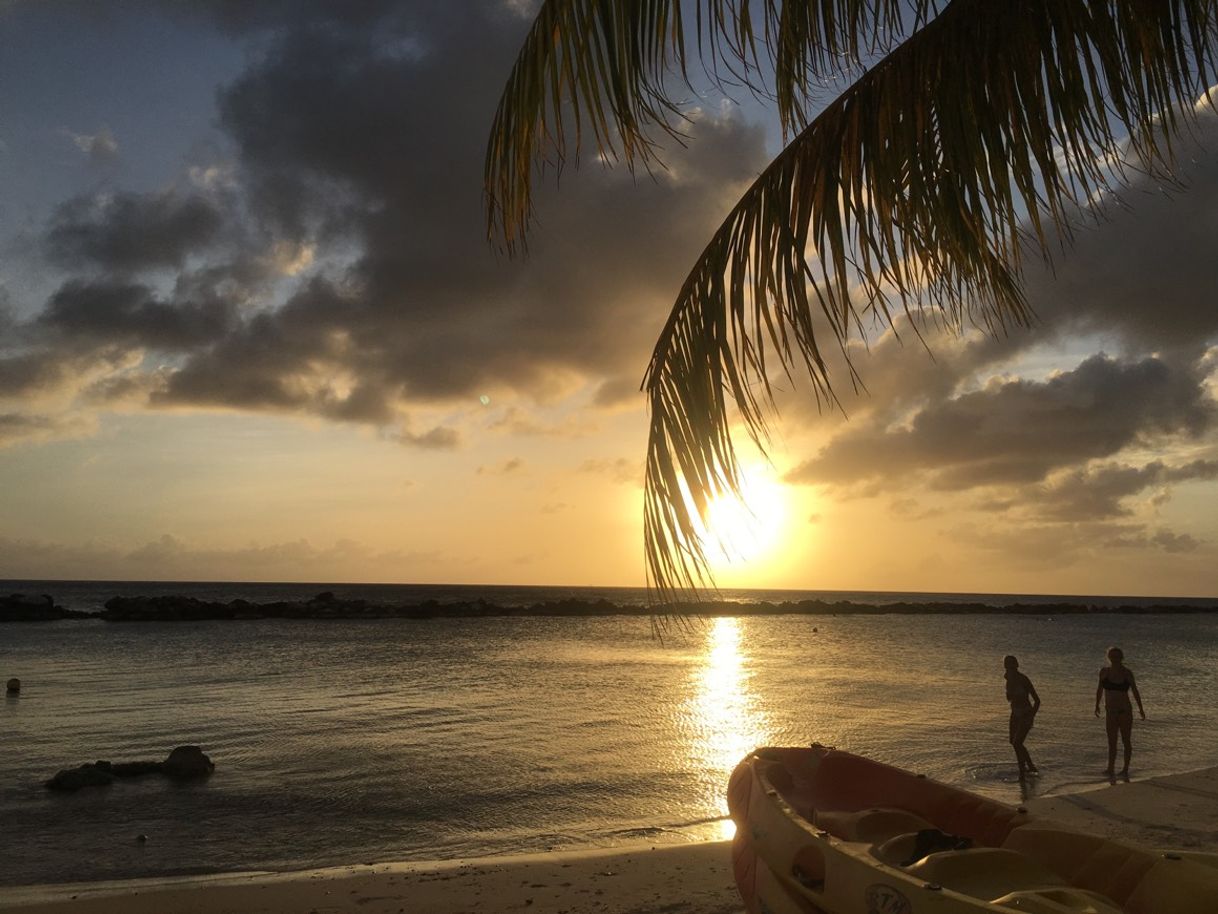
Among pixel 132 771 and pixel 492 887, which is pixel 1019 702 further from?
pixel 132 771

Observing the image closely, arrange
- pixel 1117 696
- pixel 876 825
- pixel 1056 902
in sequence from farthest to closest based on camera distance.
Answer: pixel 1117 696 → pixel 876 825 → pixel 1056 902

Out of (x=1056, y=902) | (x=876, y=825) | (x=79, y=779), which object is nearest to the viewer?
(x=1056, y=902)

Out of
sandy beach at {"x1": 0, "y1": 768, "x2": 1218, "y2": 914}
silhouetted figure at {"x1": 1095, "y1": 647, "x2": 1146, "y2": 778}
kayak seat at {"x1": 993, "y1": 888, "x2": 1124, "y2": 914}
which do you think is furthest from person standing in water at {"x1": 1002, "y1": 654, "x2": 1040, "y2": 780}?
kayak seat at {"x1": 993, "y1": 888, "x2": 1124, "y2": 914}

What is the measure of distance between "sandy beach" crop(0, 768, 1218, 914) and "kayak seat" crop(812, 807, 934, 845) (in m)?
1.54

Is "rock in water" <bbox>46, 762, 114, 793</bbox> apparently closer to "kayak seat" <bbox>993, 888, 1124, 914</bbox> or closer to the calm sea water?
the calm sea water

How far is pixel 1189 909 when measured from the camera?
373 cm

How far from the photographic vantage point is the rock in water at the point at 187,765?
41.2 ft

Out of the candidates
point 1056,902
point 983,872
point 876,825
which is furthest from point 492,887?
point 1056,902

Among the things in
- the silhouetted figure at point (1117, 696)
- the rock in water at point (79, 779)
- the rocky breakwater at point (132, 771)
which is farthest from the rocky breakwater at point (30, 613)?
the silhouetted figure at point (1117, 696)

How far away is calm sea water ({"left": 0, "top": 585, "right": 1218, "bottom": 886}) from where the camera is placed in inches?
393

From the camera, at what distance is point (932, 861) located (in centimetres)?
409

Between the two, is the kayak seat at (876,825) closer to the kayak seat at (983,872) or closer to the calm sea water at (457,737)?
the kayak seat at (983,872)

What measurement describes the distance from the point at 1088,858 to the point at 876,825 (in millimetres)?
1302

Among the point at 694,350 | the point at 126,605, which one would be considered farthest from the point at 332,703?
the point at 126,605
